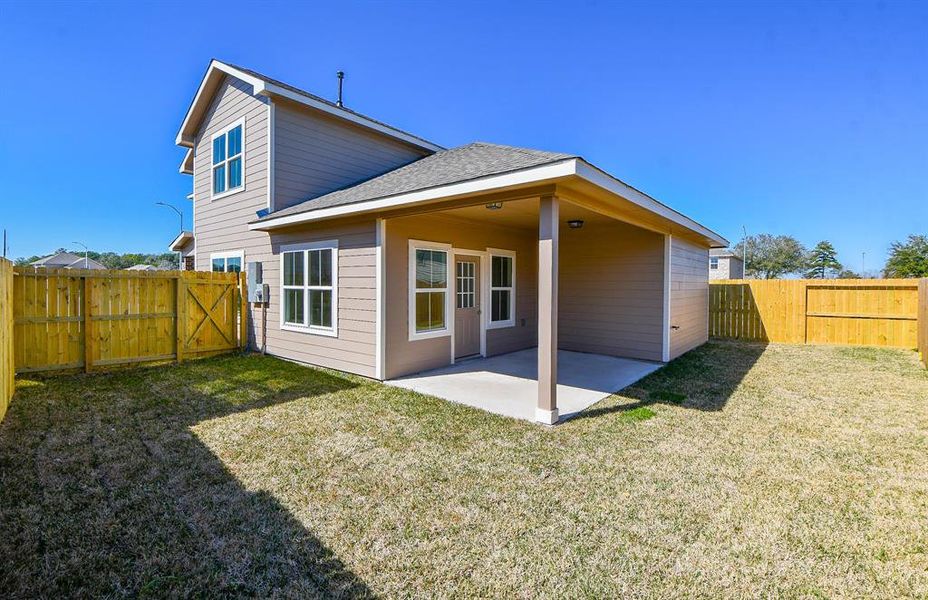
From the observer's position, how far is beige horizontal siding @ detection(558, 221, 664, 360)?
816 cm

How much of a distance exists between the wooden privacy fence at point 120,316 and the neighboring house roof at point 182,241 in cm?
830

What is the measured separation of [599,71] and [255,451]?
12.2 m

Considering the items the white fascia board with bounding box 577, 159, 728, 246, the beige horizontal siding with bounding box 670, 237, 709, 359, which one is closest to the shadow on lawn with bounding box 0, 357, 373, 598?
the white fascia board with bounding box 577, 159, 728, 246

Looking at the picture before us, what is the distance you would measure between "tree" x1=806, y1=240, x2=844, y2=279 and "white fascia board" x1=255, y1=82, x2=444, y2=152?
4512 centimetres

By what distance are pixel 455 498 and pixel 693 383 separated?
497 cm

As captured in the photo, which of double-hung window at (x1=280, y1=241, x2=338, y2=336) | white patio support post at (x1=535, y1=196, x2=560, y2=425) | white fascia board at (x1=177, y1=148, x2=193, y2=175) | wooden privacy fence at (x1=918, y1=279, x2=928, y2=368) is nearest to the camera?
white patio support post at (x1=535, y1=196, x2=560, y2=425)

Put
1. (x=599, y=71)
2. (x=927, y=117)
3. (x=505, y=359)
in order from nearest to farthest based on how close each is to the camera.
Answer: (x=505, y=359)
(x=599, y=71)
(x=927, y=117)

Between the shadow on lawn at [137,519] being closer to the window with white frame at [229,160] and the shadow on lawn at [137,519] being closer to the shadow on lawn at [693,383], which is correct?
the shadow on lawn at [693,383]

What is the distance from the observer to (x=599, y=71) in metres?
11.5

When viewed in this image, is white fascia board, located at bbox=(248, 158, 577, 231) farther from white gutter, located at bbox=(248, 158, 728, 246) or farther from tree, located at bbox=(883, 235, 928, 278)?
tree, located at bbox=(883, 235, 928, 278)

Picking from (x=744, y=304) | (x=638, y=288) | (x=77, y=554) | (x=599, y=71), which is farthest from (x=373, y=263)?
(x=744, y=304)

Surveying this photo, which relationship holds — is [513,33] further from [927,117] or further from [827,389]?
[927,117]

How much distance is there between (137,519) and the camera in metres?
2.62

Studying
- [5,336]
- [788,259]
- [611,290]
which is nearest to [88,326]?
[5,336]
